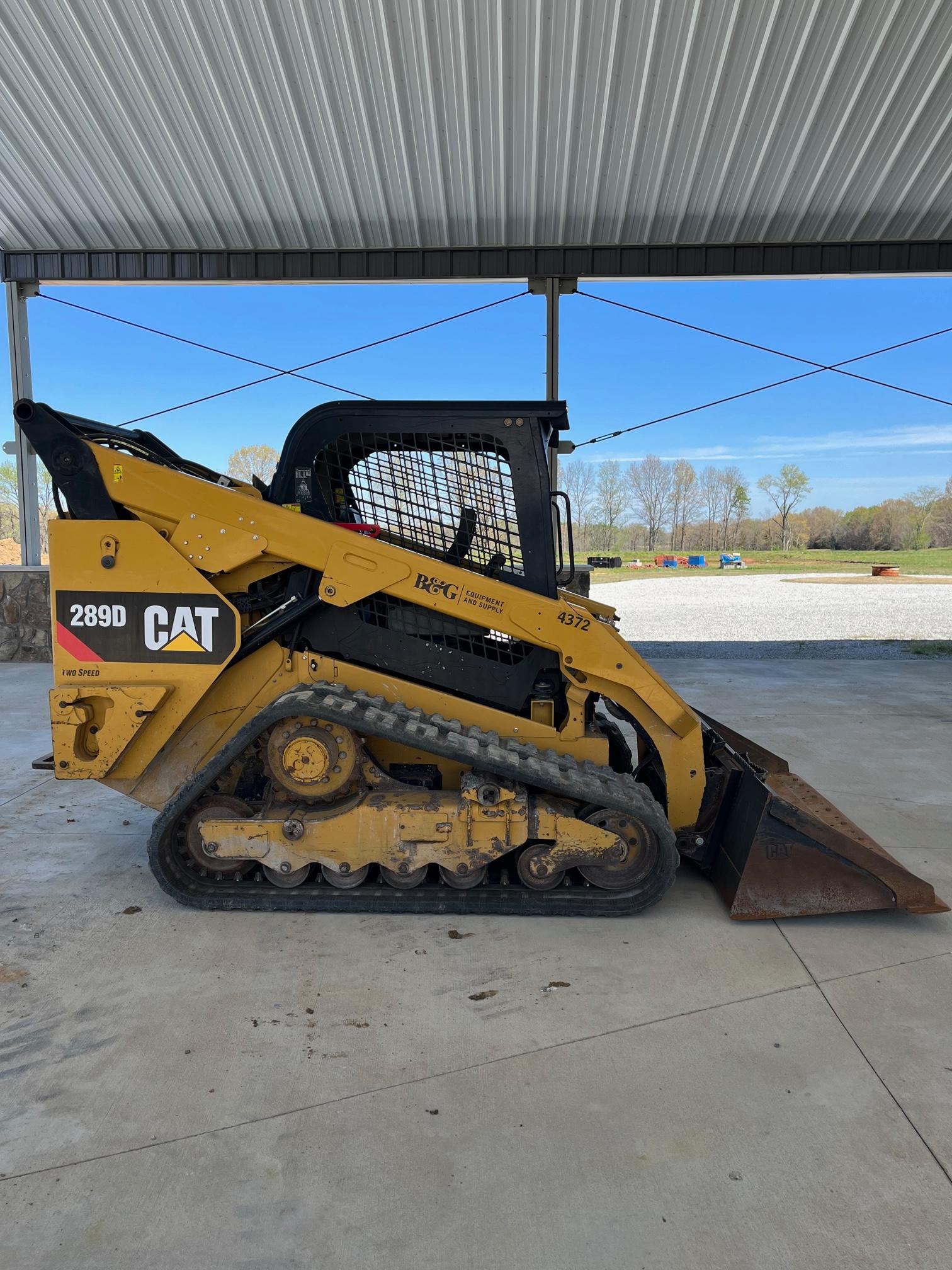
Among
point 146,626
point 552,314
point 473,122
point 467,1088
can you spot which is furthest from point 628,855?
point 552,314

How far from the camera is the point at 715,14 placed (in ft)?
26.0

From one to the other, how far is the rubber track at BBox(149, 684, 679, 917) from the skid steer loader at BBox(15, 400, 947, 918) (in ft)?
0.04

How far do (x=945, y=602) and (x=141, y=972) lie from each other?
75.6 feet

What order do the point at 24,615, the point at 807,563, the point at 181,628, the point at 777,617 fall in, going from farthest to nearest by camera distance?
the point at 807,563 → the point at 777,617 → the point at 24,615 → the point at 181,628

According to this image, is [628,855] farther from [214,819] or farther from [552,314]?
[552,314]

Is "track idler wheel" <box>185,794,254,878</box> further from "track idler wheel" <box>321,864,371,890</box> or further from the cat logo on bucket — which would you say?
the cat logo on bucket

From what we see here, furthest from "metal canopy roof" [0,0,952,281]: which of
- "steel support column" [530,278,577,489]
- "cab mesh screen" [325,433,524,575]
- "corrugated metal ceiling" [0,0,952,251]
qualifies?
"cab mesh screen" [325,433,524,575]

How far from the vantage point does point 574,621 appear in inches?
157

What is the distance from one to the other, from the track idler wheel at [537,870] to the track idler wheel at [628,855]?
0.46ft

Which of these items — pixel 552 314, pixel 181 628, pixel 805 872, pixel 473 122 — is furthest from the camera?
pixel 552 314

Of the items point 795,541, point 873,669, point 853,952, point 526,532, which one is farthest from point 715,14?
point 795,541

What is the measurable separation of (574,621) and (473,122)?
24.3 feet

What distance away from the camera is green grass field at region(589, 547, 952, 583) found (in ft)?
122

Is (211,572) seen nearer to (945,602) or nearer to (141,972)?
(141,972)
